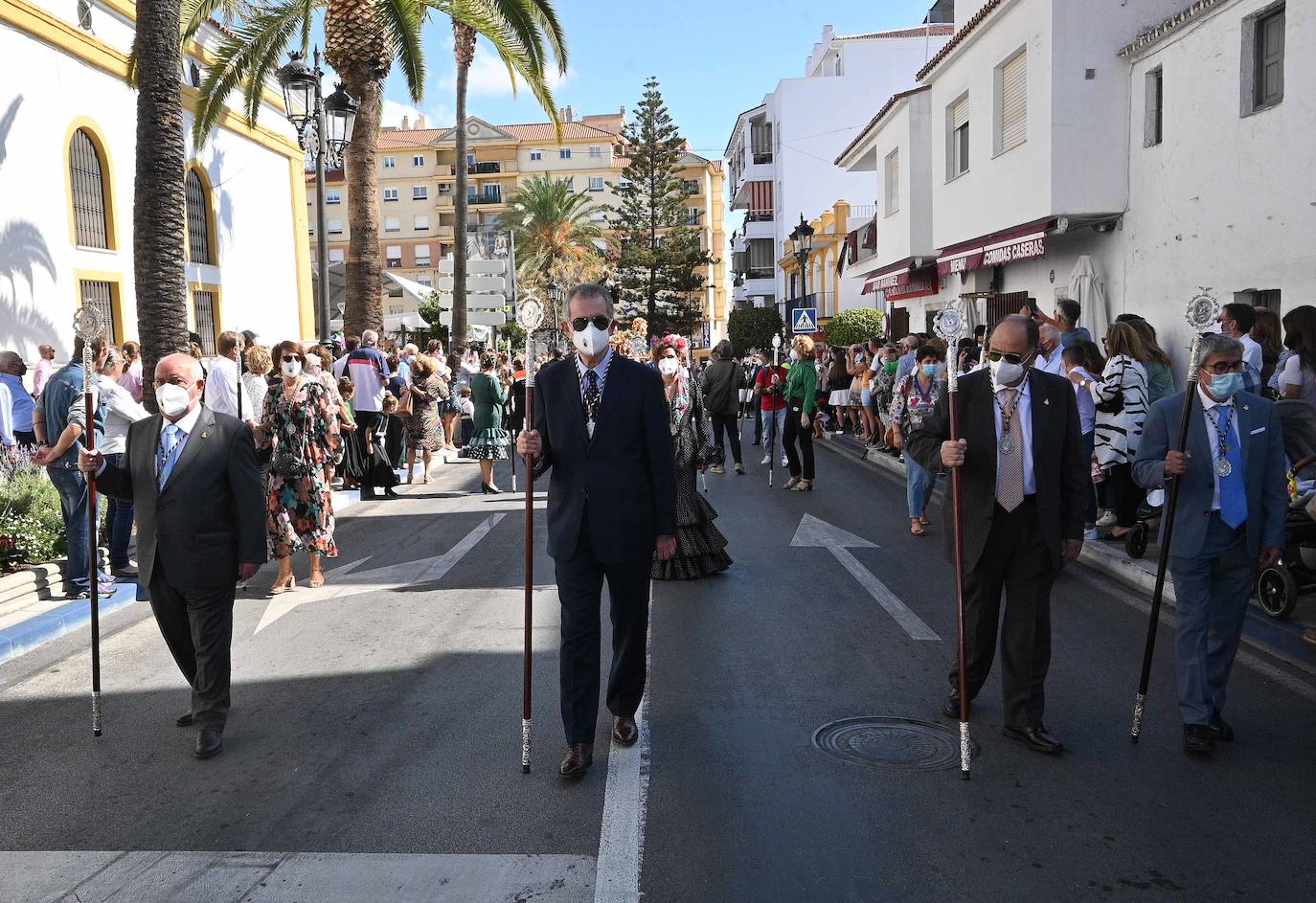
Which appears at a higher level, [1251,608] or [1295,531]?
[1295,531]

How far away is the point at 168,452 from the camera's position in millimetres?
5340

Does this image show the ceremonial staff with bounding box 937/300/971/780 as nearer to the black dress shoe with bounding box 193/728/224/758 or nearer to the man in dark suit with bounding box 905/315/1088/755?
the man in dark suit with bounding box 905/315/1088/755

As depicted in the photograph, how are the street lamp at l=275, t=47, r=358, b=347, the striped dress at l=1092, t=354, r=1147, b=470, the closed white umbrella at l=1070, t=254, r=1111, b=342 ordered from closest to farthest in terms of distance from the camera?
1. the striped dress at l=1092, t=354, r=1147, b=470
2. the street lamp at l=275, t=47, r=358, b=347
3. the closed white umbrella at l=1070, t=254, r=1111, b=342

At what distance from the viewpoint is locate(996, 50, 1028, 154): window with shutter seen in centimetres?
1800

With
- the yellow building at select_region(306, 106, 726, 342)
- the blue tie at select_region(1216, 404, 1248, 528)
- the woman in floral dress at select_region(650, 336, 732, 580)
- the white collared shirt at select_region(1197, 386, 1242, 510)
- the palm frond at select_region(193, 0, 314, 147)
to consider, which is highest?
the yellow building at select_region(306, 106, 726, 342)

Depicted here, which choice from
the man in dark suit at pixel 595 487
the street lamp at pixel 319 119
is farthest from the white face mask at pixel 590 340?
the street lamp at pixel 319 119

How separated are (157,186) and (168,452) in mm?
7235

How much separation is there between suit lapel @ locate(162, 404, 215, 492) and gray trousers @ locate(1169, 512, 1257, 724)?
15.4 ft

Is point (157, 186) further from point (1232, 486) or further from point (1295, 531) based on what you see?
point (1295, 531)

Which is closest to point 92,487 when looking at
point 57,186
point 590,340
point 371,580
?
point 590,340

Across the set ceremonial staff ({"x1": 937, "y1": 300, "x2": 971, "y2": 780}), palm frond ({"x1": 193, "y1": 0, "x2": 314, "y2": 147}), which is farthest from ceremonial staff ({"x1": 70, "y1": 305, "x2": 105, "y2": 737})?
palm frond ({"x1": 193, "y1": 0, "x2": 314, "y2": 147})

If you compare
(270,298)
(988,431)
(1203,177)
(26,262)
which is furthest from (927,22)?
(988,431)

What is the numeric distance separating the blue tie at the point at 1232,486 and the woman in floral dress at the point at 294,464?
261 inches

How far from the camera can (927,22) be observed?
190 feet
